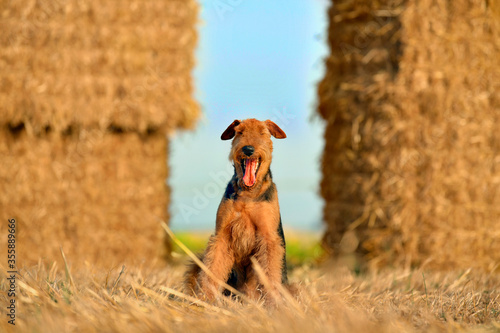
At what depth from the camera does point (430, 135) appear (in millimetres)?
5191

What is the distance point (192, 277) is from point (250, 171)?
0.83 m

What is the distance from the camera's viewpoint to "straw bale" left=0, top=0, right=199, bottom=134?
5.09 metres

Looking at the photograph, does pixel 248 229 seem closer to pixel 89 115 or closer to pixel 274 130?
pixel 274 130

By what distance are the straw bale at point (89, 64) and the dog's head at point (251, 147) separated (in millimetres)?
3001

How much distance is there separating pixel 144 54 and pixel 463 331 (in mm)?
4389

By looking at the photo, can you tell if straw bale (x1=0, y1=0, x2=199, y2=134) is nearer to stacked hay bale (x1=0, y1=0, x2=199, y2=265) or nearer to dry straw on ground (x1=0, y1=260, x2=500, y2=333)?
stacked hay bale (x1=0, y1=0, x2=199, y2=265)

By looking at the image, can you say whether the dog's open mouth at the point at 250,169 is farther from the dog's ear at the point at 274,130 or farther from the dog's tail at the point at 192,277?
the dog's tail at the point at 192,277

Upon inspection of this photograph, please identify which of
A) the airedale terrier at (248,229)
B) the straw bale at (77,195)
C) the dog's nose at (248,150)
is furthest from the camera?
the straw bale at (77,195)

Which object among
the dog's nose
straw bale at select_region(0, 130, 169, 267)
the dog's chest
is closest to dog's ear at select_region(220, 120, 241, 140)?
the dog's nose

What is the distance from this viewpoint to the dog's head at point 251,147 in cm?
240

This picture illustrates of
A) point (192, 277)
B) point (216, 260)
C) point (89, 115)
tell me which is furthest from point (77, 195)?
point (216, 260)

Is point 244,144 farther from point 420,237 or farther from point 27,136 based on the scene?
point 27,136

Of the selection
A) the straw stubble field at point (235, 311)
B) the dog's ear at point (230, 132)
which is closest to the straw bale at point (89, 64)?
the straw stubble field at point (235, 311)

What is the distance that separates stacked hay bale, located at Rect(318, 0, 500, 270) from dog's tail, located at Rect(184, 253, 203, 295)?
2.92m
